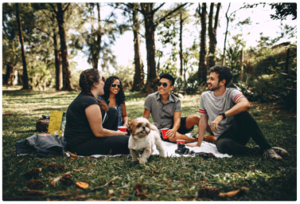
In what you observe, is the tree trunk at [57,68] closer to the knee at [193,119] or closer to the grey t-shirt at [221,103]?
the knee at [193,119]

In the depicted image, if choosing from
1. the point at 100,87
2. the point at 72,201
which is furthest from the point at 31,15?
the point at 72,201

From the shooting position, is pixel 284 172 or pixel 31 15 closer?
pixel 284 172

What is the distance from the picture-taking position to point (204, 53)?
56.5 feet

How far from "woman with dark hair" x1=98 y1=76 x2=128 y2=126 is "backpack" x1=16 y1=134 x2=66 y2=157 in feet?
5.42

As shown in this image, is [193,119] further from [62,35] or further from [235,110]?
[62,35]

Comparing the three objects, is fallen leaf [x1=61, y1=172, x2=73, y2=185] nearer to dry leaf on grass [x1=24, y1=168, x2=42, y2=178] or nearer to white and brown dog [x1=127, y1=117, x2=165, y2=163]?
dry leaf on grass [x1=24, y1=168, x2=42, y2=178]

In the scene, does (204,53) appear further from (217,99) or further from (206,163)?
(206,163)

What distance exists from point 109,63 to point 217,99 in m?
20.0

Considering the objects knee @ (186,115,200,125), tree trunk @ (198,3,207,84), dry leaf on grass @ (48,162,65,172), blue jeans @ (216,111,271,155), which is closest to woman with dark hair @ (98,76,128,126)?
knee @ (186,115,200,125)

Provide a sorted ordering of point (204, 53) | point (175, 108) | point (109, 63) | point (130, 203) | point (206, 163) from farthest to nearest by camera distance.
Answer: point (109, 63) < point (204, 53) < point (175, 108) < point (206, 163) < point (130, 203)

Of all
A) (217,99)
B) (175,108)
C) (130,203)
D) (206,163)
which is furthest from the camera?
(175,108)

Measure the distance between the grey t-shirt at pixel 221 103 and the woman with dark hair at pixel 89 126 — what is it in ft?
5.63

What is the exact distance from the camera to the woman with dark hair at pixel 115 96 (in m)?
4.71

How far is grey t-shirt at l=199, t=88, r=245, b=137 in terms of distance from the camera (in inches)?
144
